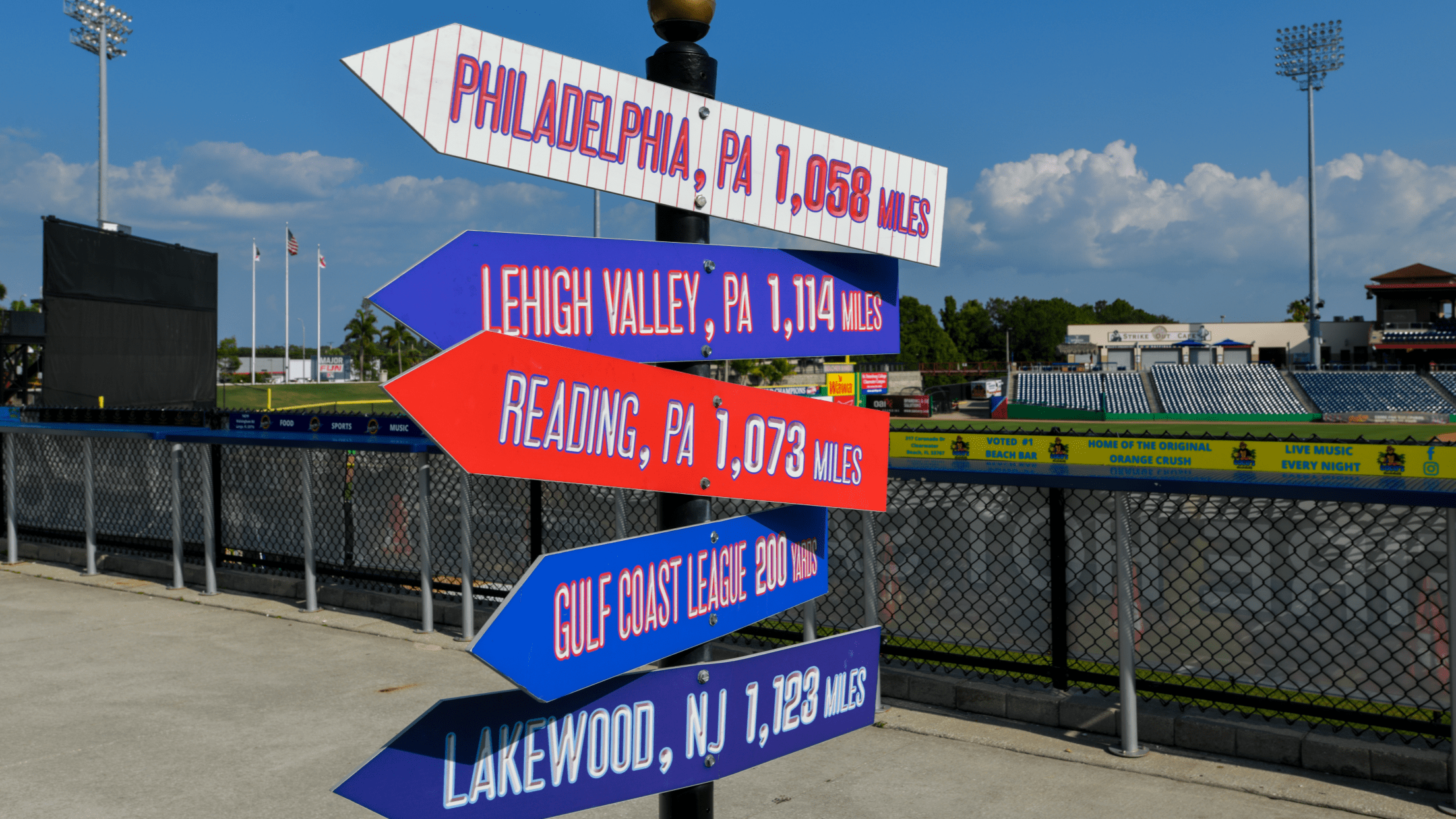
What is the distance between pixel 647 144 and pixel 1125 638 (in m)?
4.26

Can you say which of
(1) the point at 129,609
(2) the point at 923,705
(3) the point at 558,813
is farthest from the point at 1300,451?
(1) the point at 129,609

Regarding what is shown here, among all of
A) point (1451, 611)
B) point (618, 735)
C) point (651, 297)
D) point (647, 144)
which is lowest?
point (1451, 611)

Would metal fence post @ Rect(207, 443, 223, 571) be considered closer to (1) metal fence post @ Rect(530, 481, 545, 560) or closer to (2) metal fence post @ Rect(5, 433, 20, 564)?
(2) metal fence post @ Rect(5, 433, 20, 564)

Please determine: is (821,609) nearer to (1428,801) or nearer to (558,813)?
(1428,801)

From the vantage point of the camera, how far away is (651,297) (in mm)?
2316

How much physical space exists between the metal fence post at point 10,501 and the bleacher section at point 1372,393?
208 feet


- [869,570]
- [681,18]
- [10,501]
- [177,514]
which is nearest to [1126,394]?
[177,514]

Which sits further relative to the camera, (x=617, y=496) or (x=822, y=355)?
(x=617, y=496)

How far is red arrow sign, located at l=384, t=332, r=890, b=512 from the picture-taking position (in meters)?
1.76

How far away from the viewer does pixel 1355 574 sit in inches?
193

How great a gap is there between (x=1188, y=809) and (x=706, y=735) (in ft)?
11.1

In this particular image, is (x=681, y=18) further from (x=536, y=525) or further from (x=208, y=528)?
(x=208, y=528)

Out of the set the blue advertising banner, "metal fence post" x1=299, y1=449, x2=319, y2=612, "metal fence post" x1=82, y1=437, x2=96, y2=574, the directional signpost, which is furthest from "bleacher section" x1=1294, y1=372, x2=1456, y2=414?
the directional signpost

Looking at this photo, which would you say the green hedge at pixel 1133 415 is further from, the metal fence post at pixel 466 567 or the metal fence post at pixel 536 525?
the metal fence post at pixel 466 567
